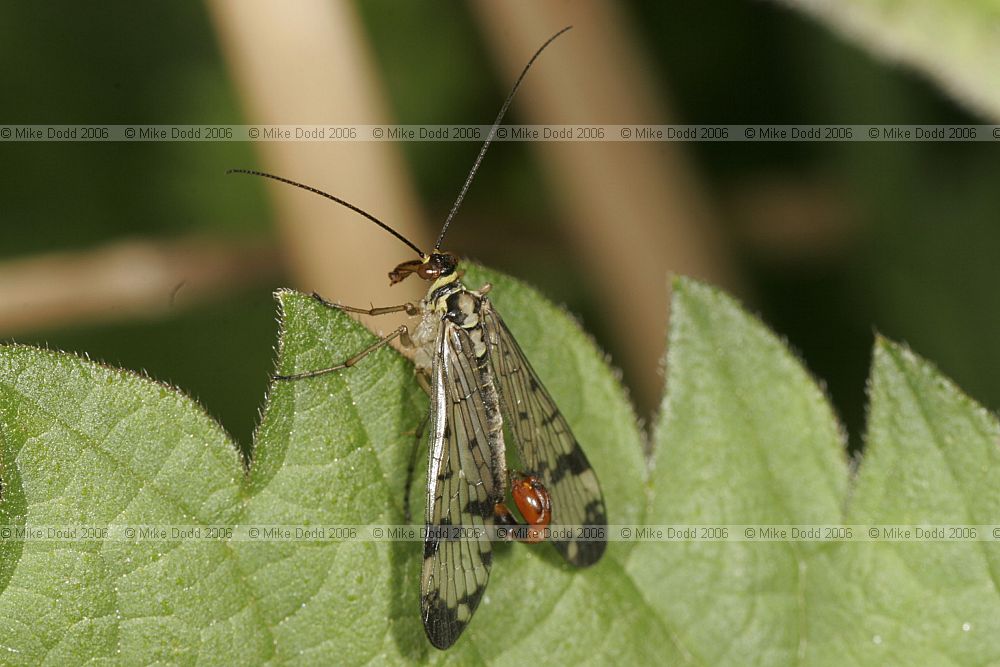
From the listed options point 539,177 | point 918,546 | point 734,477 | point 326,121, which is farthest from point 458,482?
point 539,177

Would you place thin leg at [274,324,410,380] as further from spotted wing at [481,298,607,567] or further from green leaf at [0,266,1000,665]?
spotted wing at [481,298,607,567]

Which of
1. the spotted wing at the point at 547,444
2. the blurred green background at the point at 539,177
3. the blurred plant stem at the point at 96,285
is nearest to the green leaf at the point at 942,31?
the spotted wing at the point at 547,444

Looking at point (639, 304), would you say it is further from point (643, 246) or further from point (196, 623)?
point (196, 623)

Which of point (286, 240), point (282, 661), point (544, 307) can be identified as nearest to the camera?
point (282, 661)

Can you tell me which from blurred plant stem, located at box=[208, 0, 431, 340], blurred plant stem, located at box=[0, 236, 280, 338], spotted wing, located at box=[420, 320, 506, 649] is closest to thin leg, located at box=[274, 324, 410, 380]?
spotted wing, located at box=[420, 320, 506, 649]

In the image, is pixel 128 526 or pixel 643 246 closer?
pixel 128 526

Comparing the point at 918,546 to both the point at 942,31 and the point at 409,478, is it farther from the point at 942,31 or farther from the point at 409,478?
the point at 942,31

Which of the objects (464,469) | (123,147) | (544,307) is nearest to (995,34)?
(544,307)
